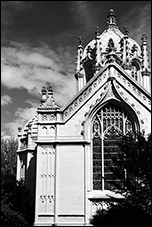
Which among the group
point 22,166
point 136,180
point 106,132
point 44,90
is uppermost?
point 44,90

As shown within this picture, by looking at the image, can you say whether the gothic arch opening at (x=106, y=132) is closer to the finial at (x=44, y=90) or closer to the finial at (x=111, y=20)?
the finial at (x=44, y=90)

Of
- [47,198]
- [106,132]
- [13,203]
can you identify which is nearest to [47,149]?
[47,198]

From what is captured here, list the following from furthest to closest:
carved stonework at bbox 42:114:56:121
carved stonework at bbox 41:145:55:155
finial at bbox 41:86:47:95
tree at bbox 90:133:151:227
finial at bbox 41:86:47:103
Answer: finial at bbox 41:86:47:95, finial at bbox 41:86:47:103, carved stonework at bbox 42:114:56:121, carved stonework at bbox 41:145:55:155, tree at bbox 90:133:151:227

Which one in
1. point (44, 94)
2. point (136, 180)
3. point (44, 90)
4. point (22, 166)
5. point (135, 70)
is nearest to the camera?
point (136, 180)

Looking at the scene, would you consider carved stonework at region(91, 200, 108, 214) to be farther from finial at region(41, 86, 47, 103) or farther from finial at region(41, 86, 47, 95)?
finial at region(41, 86, 47, 95)

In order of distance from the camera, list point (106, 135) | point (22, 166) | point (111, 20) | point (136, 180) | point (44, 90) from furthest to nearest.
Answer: point (111, 20), point (22, 166), point (44, 90), point (106, 135), point (136, 180)

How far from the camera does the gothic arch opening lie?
22594 millimetres

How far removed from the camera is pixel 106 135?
23.3 m

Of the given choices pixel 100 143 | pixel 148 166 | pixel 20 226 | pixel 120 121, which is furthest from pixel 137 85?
pixel 20 226

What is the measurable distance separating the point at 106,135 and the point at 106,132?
0.75 feet

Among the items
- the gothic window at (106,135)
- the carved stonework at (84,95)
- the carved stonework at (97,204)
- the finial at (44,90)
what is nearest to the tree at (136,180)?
the carved stonework at (97,204)

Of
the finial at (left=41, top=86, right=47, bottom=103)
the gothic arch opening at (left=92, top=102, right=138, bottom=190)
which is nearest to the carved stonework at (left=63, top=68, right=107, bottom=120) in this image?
the gothic arch opening at (left=92, top=102, right=138, bottom=190)

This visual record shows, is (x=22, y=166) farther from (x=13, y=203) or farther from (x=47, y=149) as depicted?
(x=47, y=149)

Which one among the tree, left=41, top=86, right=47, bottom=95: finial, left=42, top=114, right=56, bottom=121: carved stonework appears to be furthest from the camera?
left=41, top=86, right=47, bottom=95: finial
